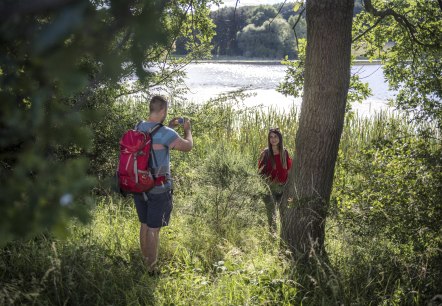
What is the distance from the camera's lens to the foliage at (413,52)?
4137 millimetres

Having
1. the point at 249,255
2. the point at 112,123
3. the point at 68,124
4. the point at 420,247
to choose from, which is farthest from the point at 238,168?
the point at 68,124

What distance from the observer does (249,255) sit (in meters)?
3.78

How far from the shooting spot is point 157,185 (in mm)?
3447

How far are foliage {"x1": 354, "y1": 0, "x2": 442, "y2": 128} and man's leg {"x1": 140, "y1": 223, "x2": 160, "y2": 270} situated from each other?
8.11 ft

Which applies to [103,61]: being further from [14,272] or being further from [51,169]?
[14,272]

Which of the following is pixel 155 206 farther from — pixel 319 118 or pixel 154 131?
pixel 319 118


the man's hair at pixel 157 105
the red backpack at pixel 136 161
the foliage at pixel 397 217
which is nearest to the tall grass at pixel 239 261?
the foliage at pixel 397 217

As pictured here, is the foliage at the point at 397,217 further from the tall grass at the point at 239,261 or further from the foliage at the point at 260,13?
the foliage at the point at 260,13

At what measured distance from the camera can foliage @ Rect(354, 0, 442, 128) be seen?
4.14 metres

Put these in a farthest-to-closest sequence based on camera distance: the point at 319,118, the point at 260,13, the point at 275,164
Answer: the point at 260,13 < the point at 275,164 < the point at 319,118

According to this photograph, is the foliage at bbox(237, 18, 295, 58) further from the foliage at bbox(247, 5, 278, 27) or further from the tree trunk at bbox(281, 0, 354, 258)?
the tree trunk at bbox(281, 0, 354, 258)

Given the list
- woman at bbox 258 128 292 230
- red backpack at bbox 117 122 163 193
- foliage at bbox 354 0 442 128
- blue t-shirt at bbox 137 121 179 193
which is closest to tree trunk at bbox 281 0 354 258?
foliage at bbox 354 0 442 128

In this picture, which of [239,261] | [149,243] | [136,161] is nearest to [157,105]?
[136,161]

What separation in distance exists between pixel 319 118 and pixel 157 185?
1.50m
